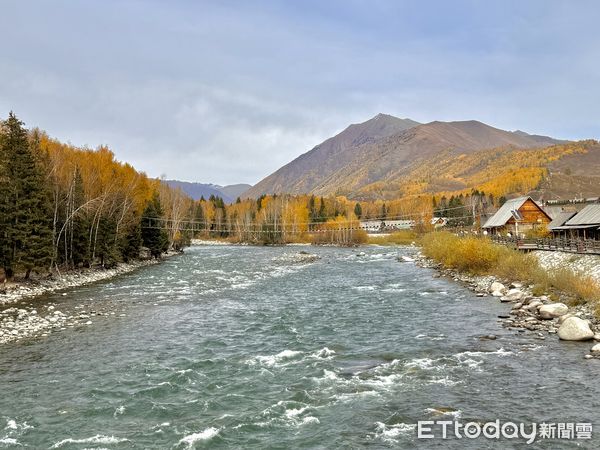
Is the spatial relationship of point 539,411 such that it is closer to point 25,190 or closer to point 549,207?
point 25,190

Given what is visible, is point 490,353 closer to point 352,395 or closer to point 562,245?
point 352,395

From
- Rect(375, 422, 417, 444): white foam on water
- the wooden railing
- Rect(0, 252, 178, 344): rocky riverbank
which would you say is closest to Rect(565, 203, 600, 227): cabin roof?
the wooden railing

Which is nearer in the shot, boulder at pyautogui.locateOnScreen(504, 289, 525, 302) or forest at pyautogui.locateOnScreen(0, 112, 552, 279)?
boulder at pyautogui.locateOnScreen(504, 289, 525, 302)

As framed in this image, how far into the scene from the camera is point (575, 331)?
17906mm

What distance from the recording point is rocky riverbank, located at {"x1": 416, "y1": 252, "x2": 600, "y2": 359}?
17922 mm

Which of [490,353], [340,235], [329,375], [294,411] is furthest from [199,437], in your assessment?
[340,235]

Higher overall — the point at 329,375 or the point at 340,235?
the point at 340,235

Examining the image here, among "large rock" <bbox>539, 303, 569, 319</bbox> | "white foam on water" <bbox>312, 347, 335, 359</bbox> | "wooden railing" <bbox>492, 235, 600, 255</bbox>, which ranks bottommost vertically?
"white foam on water" <bbox>312, 347, 335, 359</bbox>

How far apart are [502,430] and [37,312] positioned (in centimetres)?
2460

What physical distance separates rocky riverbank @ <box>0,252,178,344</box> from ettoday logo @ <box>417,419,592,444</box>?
18.0 m

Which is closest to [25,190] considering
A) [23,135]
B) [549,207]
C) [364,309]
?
[23,135]

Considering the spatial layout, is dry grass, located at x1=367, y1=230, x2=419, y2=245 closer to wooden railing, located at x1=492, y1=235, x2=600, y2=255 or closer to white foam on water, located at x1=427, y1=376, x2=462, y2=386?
wooden railing, located at x1=492, y1=235, x2=600, y2=255

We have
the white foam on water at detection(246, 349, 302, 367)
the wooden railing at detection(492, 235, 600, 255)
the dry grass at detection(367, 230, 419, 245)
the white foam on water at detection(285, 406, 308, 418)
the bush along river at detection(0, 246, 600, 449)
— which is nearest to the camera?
the bush along river at detection(0, 246, 600, 449)

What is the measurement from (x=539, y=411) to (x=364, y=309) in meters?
15.3
